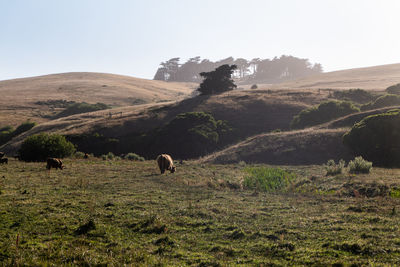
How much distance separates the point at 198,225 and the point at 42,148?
1083 inches

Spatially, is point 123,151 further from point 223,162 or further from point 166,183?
point 166,183

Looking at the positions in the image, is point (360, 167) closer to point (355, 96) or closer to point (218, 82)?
point (355, 96)

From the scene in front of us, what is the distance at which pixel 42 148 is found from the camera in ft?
102

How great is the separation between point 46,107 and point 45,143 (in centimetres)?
5945

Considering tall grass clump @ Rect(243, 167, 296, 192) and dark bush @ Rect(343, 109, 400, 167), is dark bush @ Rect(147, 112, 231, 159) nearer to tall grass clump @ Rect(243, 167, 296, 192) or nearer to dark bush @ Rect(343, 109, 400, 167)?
dark bush @ Rect(343, 109, 400, 167)

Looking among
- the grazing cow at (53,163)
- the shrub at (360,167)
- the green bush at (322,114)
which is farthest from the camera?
the green bush at (322,114)

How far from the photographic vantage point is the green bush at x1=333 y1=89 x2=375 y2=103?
59.9m

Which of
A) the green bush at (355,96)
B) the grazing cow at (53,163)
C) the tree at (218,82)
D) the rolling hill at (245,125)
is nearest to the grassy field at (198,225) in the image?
the grazing cow at (53,163)

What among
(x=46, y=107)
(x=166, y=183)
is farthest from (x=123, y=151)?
(x=46, y=107)

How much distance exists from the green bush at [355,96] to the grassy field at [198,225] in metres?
50.8

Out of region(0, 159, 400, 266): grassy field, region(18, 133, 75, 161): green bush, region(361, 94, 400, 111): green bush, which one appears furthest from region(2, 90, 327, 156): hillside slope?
region(0, 159, 400, 266): grassy field

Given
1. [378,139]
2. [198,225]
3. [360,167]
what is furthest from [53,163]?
[378,139]

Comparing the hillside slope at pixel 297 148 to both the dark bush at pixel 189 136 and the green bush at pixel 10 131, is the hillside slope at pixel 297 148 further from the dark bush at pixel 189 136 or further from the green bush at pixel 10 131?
the green bush at pixel 10 131

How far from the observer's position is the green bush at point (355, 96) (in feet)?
196
